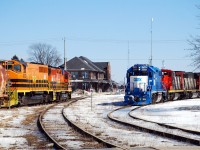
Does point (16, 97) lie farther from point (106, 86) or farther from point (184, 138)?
point (106, 86)

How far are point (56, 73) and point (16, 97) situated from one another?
470 inches

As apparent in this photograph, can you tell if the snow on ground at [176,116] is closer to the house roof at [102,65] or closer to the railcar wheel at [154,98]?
the railcar wheel at [154,98]

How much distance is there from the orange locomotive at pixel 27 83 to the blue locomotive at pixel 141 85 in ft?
24.4

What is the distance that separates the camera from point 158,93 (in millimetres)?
38219

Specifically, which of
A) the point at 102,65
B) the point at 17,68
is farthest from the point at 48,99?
the point at 102,65

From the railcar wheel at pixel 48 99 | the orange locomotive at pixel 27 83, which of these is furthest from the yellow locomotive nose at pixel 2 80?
the railcar wheel at pixel 48 99

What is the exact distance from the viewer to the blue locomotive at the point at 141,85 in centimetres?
3456

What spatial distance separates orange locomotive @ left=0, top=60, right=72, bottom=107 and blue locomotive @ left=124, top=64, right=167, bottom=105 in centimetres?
745

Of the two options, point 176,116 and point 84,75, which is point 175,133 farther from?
point 84,75

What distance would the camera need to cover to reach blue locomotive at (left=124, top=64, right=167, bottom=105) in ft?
113

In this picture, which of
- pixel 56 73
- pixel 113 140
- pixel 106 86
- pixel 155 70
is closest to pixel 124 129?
pixel 113 140

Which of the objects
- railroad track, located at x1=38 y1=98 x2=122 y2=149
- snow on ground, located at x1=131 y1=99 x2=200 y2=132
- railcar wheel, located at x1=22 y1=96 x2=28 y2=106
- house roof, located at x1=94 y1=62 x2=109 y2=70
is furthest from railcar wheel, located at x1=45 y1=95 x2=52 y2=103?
house roof, located at x1=94 y1=62 x2=109 y2=70

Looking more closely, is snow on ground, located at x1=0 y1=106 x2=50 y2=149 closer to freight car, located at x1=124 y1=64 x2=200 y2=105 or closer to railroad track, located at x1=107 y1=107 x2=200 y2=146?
railroad track, located at x1=107 y1=107 x2=200 y2=146

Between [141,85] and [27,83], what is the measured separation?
9.81m
